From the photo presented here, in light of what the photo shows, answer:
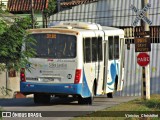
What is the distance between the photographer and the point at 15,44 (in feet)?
29.7

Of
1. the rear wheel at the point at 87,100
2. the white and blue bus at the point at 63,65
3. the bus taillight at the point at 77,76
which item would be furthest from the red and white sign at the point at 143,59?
the bus taillight at the point at 77,76

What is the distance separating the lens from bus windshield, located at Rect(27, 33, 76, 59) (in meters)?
20.0

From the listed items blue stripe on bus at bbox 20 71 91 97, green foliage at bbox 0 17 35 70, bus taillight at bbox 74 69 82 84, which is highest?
green foliage at bbox 0 17 35 70

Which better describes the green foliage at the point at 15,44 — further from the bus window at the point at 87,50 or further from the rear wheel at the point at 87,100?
the rear wheel at the point at 87,100

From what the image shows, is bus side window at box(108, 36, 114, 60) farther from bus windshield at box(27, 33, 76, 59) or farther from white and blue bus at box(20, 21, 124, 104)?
bus windshield at box(27, 33, 76, 59)

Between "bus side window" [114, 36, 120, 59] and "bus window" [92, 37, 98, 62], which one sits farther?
"bus side window" [114, 36, 120, 59]

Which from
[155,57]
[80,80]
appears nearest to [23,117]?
[80,80]

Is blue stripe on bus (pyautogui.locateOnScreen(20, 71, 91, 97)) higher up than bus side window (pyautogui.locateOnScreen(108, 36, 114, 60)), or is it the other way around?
bus side window (pyautogui.locateOnScreen(108, 36, 114, 60))

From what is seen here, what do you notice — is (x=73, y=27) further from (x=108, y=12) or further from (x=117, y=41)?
(x=108, y=12)

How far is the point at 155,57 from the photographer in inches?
1252

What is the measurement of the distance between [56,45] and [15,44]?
1111cm

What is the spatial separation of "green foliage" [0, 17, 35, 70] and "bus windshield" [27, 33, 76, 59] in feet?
34.9

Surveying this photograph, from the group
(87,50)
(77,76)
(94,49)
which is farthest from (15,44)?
(94,49)

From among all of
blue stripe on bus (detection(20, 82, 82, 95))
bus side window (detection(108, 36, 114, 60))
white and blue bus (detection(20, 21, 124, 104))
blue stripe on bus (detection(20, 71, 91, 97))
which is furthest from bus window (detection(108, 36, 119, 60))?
blue stripe on bus (detection(20, 82, 82, 95))
